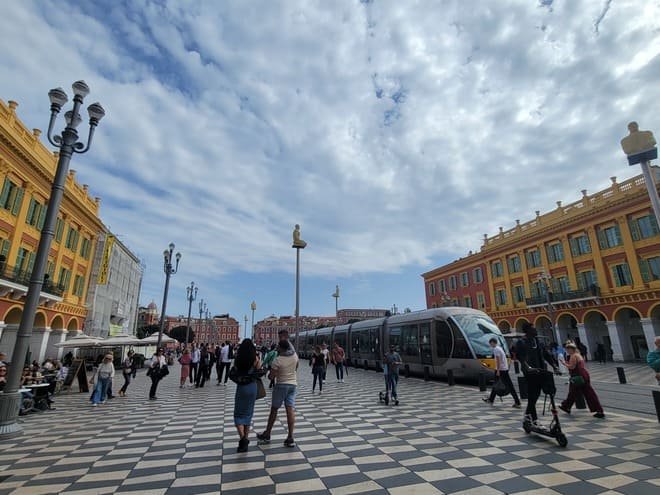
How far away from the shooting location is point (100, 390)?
1118cm

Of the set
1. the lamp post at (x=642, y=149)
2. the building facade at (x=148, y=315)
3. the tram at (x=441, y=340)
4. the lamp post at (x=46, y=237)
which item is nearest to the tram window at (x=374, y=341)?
the tram at (x=441, y=340)

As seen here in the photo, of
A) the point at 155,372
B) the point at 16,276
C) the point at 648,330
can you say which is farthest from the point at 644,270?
the point at 16,276

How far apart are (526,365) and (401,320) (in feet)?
43.4

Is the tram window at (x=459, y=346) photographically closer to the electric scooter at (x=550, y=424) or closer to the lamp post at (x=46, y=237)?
the electric scooter at (x=550, y=424)

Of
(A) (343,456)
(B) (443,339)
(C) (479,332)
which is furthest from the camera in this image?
(B) (443,339)

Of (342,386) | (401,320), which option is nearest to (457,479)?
(342,386)

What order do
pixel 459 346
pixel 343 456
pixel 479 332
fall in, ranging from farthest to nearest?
1. pixel 479 332
2. pixel 459 346
3. pixel 343 456

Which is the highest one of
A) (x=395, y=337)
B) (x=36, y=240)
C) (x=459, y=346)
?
(x=36, y=240)

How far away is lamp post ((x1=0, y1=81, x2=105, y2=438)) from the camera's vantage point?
6.94 meters

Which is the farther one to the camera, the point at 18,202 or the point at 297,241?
the point at 18,202

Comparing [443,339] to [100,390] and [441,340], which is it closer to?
[441,340]

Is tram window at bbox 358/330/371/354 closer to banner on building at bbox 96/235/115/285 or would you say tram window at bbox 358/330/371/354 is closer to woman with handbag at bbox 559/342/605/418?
woman with handbag at bbox 559/342/605/418

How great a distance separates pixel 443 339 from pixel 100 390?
13.1m

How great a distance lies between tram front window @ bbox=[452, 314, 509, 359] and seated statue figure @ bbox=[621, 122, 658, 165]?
31.5 feet
